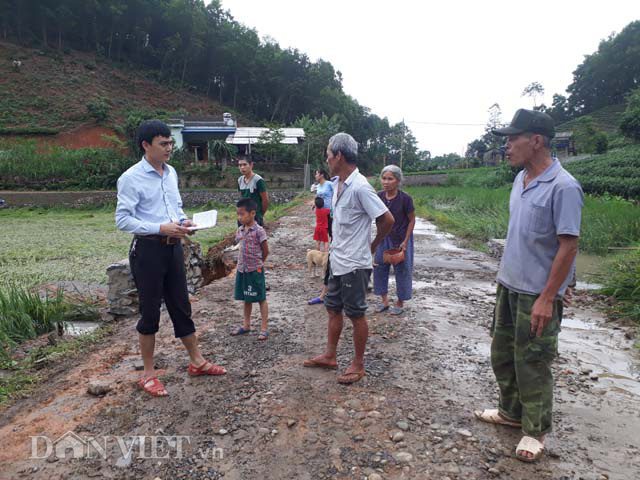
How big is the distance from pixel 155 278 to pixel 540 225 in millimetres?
2401

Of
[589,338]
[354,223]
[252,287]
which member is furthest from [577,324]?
[252,287]

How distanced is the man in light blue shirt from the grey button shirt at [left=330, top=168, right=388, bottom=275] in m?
1.06

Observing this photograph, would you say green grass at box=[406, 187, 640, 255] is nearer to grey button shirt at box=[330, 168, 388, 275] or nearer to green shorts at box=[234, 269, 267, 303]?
grey button shirt at box=[330, 168, 388, 275]

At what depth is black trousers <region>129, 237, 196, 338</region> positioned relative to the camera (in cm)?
288

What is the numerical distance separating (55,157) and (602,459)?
29.9m

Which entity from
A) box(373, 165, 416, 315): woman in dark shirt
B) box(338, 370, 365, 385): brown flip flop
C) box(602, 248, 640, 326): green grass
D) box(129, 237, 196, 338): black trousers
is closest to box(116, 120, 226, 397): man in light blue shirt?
box(129, 237, 196, 338): black trousers

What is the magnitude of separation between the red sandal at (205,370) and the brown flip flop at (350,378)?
92 cm

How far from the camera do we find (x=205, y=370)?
3.29m

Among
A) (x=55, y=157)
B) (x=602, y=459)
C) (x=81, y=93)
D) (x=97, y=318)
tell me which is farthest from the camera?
(x=81, y=93)

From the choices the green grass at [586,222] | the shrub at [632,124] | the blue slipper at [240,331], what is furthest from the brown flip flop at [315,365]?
the shrub at [632,124]

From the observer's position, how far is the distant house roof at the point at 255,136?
31595 millimetres

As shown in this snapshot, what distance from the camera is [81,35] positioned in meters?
57.6

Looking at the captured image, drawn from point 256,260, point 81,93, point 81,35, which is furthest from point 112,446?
point 81,35

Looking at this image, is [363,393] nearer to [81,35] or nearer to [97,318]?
[97,318]
